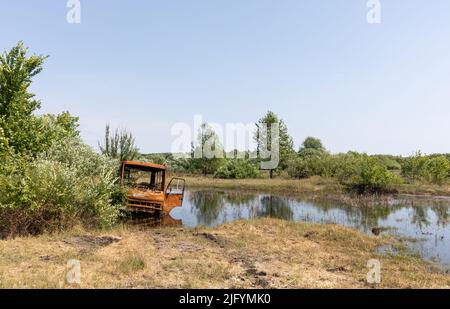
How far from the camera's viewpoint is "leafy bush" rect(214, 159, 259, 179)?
178ft

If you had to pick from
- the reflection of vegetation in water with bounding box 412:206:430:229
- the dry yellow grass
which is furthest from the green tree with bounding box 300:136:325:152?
the dry yellow grass

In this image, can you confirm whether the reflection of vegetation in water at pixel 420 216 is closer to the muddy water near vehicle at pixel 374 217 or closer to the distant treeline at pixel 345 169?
the muddy water near vehicle at pixel 374 217

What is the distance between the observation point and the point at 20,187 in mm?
10898

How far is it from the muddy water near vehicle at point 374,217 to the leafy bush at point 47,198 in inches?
228

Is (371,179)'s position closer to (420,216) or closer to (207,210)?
(420,216)

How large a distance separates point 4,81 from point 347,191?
109ft

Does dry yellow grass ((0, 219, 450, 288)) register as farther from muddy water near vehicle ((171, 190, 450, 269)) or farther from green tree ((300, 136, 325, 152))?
green tree ((300, 136, 325, 152))

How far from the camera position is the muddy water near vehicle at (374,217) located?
14.9m

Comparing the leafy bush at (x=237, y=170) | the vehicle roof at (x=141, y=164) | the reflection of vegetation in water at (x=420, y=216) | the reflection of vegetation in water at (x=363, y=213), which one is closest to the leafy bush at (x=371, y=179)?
the reflection of vegetation in water at (x=363, y=213)

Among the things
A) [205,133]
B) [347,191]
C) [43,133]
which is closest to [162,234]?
[43,133]

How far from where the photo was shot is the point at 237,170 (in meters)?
54.2

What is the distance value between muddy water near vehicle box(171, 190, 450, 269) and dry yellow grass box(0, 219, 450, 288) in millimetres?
2728

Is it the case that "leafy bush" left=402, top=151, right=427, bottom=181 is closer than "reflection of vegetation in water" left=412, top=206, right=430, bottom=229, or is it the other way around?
"reflection of vegetation in water" left=412, top=206, right=430, bottom=229
